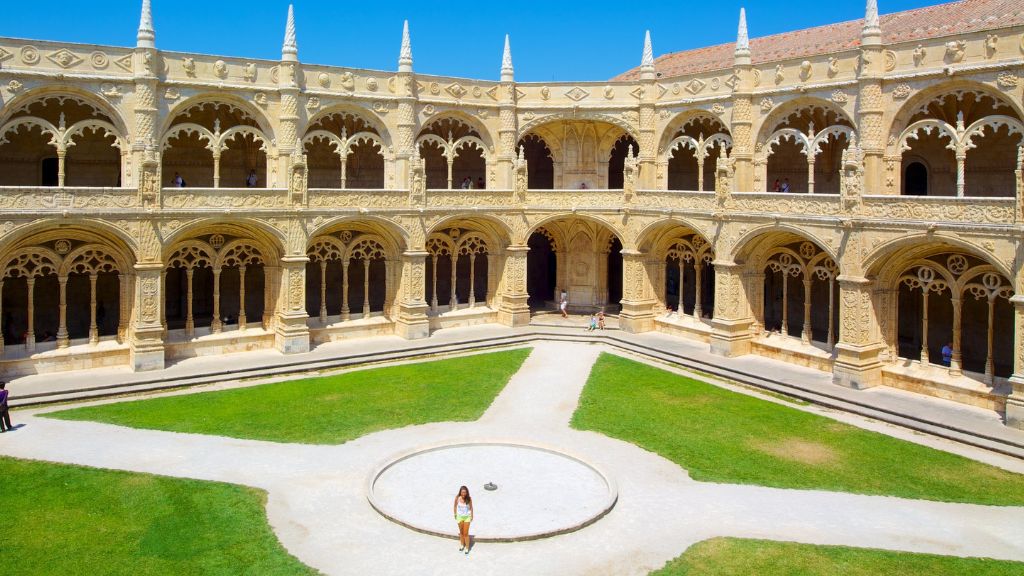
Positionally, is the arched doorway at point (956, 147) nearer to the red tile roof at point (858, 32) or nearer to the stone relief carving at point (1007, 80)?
the stone relief carving at point (1007, 80)

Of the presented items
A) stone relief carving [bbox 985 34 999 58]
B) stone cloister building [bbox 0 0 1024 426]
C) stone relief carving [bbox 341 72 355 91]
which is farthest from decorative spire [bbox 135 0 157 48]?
stone relief carving [bbox 985 34 999 58]

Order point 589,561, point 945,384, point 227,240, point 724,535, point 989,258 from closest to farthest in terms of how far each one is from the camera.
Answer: point 589,561 → point 724,535 → point 989,258 → point 945,384 → point 227,240

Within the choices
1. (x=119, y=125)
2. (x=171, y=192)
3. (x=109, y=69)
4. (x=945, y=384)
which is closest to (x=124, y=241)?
(x=171, y=192)

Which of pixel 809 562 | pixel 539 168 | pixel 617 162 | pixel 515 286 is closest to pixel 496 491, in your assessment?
pixel 809 562

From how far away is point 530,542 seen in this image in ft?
48.7

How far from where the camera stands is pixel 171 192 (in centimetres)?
2772

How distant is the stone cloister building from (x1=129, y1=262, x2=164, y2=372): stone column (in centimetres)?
7

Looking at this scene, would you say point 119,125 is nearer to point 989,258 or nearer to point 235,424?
point 235,424

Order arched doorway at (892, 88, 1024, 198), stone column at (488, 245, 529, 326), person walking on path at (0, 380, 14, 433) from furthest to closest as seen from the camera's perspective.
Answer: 1. stone column at (488, 245, 529, 326)
2. arched doorway at (892, 88, 1024, 198)
3. person walking on path at (0, 380, 14, 433)

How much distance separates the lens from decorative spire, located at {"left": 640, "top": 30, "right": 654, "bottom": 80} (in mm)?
34312

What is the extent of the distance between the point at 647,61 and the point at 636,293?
9953 millimetres

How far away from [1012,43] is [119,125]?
28.7 meters

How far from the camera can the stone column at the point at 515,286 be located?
117 ft

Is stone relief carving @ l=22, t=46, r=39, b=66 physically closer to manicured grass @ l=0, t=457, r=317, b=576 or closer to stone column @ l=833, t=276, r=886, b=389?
manicured grass @ l=0, t=457, r=317, b=576
